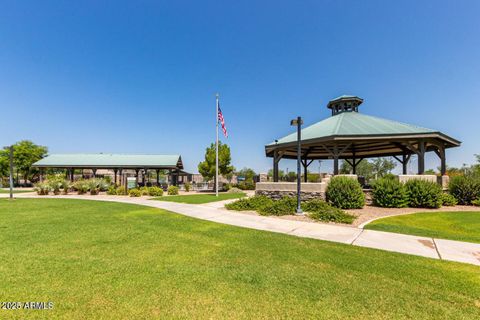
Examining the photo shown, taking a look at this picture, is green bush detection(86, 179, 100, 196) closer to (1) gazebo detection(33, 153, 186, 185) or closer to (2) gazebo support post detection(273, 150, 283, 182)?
(1) gazebo detection(33, 153, 186, 185)

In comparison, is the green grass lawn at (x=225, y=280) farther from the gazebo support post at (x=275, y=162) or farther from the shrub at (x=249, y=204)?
the gazebo support post at (x=275, y=162)

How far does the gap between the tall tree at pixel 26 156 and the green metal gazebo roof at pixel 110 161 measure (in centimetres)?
1629

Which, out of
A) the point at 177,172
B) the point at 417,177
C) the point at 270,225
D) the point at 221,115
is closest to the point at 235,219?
the point at 270,225

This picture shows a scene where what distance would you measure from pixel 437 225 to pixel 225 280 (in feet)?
28.4

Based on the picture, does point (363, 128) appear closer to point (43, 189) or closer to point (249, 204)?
point (249, 204)

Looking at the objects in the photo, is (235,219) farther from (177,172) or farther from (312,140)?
(177,172)

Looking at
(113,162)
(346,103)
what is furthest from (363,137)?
(113,162)

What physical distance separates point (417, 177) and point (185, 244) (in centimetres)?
1309

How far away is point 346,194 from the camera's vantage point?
1179 centimetres

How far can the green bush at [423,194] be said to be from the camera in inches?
453

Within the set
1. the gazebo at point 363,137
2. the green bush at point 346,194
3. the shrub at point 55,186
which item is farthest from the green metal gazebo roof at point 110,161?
the green bush at point 346,194

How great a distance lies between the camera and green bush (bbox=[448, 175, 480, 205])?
12.5m

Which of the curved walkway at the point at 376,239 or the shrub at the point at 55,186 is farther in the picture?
the shrub at the point at 55,186

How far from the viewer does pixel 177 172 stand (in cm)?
3466
